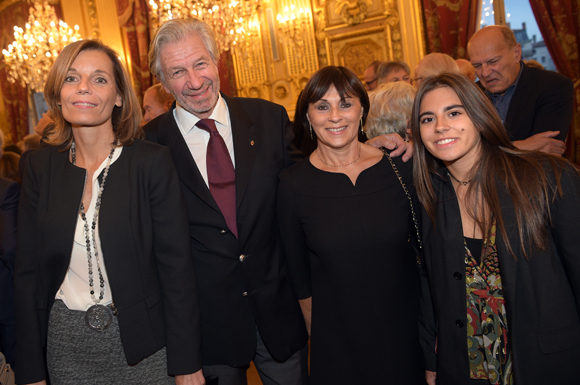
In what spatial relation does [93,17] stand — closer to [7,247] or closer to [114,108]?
[7,247]

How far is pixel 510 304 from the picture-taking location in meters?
1.60

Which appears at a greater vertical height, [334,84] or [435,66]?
[435,66]

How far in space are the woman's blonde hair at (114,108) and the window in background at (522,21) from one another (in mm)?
6329

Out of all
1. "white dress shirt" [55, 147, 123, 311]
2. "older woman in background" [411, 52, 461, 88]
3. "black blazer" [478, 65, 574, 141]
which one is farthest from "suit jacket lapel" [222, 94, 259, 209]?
"older woman in background" [411, 52, 461, 88]

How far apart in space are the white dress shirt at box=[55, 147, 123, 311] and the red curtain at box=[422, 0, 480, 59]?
20.2 ft

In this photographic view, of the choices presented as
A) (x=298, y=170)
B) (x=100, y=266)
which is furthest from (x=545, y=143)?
(x=100, y=266)

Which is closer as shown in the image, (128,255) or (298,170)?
(128,255)

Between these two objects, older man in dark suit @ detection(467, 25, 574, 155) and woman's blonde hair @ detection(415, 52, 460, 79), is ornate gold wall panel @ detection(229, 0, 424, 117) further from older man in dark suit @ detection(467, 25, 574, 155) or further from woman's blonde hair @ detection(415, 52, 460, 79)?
older man in dark suit @ detection(467, 25, 574, 155)

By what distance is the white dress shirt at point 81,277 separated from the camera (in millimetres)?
1700

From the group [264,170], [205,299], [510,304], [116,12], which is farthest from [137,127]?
[116,12]

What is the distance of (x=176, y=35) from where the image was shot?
2123 mm

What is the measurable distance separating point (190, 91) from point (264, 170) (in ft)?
1.64

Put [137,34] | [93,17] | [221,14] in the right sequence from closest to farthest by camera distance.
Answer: [221,14], [137,34], [93,17]

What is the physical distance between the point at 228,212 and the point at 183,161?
30 cm
